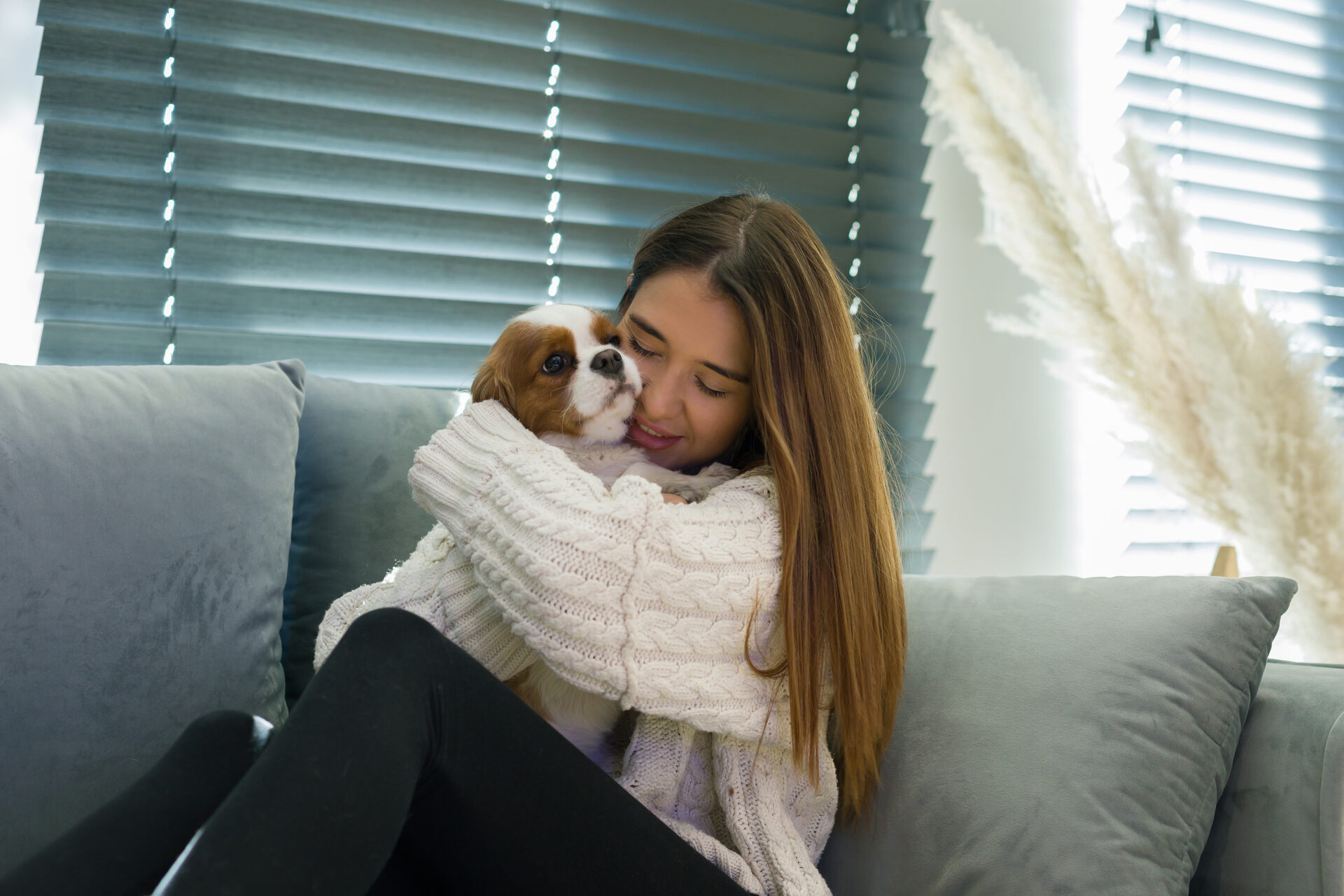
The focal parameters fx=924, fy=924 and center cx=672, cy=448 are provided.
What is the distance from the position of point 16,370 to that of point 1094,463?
2125 millimetres

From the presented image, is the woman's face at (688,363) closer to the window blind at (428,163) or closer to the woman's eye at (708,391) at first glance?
the woman's eye at (708,391)

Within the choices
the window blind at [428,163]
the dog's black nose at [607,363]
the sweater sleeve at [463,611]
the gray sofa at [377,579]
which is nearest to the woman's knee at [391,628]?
the sweater sleeve at [463,611]

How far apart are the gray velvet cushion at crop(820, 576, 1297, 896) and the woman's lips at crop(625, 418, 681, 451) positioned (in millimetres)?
385

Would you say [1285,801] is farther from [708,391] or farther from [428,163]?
[428,163]

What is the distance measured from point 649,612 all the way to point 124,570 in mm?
658

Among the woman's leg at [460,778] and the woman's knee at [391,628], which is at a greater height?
the woman's knee at [391,628]

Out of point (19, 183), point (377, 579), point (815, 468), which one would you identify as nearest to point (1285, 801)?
point (815, 468)

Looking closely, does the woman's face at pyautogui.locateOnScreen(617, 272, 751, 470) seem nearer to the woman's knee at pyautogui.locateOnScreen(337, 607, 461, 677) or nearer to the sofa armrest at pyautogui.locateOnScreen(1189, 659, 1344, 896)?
the woman's knee at pyautogui.locateOnScreen(337, 607, 461, 677)

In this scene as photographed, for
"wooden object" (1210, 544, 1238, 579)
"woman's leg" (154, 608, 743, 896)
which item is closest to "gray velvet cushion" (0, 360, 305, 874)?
"woman's leg" (154, 608, 743, 896)

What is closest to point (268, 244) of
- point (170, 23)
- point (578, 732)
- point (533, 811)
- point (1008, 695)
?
point (170, 23)

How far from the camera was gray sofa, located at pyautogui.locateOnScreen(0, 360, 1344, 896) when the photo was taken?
0.77 m

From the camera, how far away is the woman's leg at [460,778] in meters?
0.66

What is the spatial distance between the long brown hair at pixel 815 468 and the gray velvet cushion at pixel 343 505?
1.61 ft

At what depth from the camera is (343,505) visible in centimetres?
132
